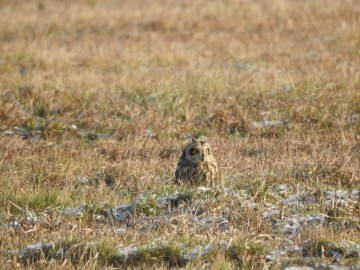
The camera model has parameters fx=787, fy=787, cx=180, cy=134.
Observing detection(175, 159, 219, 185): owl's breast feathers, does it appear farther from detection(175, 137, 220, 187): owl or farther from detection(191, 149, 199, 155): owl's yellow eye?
detection(191, 149, 199, 155): owl's yellow eye

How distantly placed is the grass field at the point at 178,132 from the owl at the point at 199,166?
17 centimetres

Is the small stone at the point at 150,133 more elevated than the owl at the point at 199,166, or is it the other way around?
the owl at the point at 199,166

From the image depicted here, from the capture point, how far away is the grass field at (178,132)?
687cm

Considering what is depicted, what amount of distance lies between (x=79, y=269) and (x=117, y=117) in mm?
7475

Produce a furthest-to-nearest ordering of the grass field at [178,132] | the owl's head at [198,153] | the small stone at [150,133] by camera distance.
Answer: the small stone at [150,133]
the owl's head at [198,153]
the grass field at [178,132]

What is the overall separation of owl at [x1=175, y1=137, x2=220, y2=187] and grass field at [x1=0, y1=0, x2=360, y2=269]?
0.56 feet

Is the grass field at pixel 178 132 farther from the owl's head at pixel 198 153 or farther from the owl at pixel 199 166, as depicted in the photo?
the owl's head at pixel 198 153

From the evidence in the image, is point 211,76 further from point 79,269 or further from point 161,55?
Answer: point 79,269

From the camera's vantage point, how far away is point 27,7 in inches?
1104

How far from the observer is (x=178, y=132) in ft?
42.3

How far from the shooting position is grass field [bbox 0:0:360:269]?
22.5ft

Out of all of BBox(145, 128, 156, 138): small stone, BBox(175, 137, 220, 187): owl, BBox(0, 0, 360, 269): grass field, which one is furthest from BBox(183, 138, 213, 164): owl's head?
BBox(145, 128, 156, 138): small stone

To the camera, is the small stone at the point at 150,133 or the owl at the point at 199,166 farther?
the small stone at the point at 150,133

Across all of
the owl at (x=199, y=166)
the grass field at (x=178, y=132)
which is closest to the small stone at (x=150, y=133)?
the grass field at (x=178, y=132)
